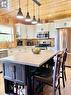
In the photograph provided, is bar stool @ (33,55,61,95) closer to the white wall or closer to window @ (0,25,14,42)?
window @ (0,25,14,42)

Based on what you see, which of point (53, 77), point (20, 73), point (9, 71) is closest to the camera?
point (53, 77)

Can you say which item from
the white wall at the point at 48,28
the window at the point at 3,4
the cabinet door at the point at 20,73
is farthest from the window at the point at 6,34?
the cabinet door at the point at 20,73

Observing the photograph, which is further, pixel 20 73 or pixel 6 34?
pixel 6 34

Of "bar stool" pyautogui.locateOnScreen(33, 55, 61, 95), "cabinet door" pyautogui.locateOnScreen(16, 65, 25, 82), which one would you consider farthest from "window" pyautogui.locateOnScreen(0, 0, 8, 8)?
"bar stool" pyautogui.locateOnScreen(33, 55, 61, 95)

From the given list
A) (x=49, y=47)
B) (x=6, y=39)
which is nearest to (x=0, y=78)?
(x=6, y=39)

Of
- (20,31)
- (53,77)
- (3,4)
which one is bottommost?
(53,77)

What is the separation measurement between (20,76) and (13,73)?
19cm

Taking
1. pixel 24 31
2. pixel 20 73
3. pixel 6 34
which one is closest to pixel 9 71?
pixel 20 73

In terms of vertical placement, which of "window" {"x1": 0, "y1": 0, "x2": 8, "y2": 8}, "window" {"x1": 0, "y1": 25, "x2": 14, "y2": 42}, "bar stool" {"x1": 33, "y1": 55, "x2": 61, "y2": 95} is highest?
"window" {"x1": 0, "y1": 0, "x2": 8, "y2": 8}

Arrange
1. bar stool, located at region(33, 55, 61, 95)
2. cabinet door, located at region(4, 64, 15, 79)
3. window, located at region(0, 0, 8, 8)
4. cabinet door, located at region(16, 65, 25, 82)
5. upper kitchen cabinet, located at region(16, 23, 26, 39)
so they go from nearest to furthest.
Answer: bar stool, located at region(33, 55, 61, 95) < cabinet door, located at region(16, 65, 25, 82) < cabinet door, located at region(4, 64, 15, 79) < window, located at region(0, 0, 8, 8) < upper kitchen cabinet, located at region(16, 23, 26, 39)

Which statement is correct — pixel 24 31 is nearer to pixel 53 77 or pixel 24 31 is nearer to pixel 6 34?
pixel 6 34

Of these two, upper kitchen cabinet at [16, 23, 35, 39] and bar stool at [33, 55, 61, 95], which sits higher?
upper kitchen cabinet at [16, 23, 35, 39]

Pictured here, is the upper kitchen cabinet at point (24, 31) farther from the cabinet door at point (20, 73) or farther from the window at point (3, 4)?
the cabinet door at point (20, 73)

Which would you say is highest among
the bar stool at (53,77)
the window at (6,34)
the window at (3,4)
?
the window at (3,4)
